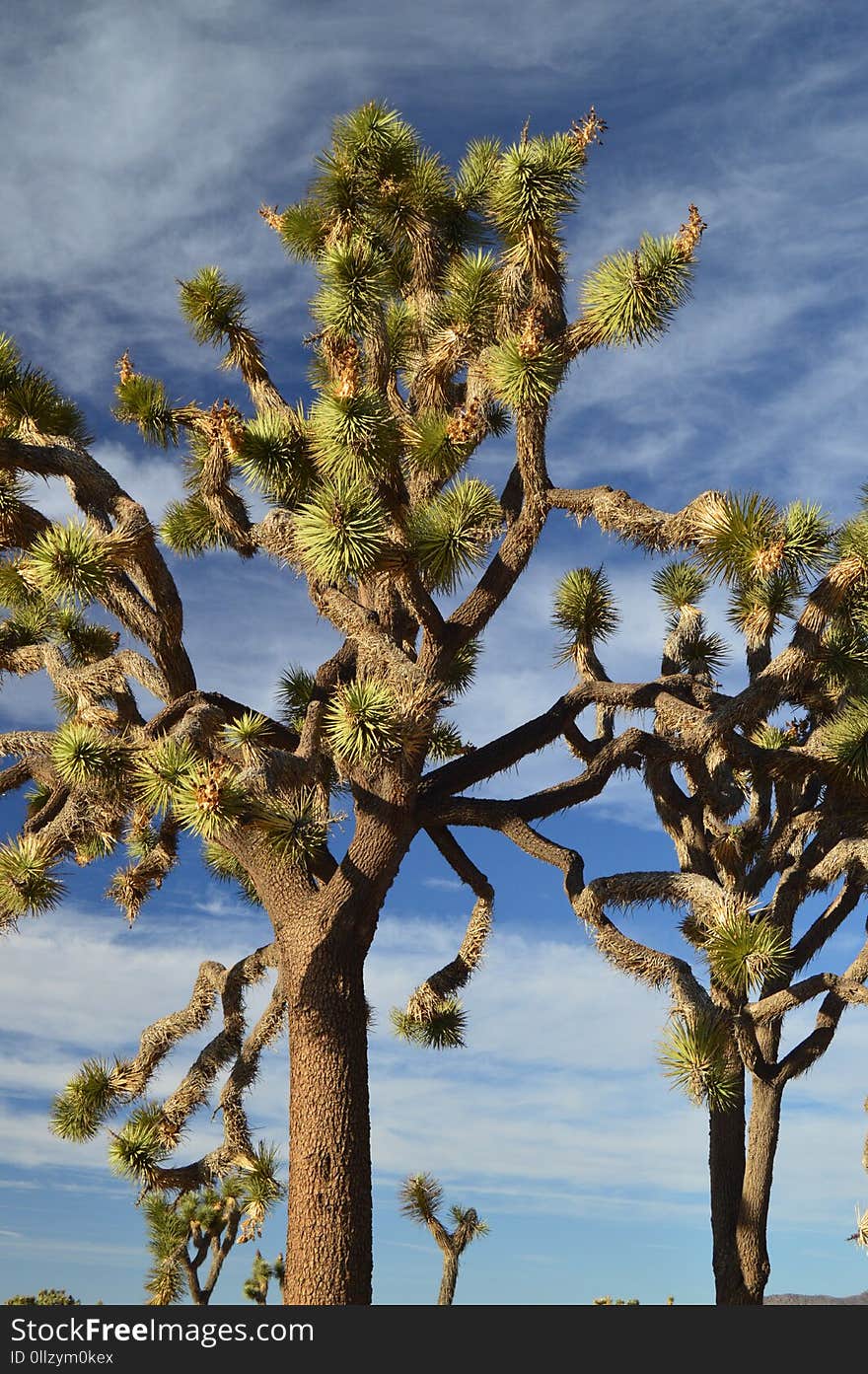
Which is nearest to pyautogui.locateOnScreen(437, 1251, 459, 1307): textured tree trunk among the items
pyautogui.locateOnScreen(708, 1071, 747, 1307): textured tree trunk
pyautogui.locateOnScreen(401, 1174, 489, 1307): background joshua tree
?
pyautogui.locateOnScreen(401, 1174, 489, 1307): background joshua tree

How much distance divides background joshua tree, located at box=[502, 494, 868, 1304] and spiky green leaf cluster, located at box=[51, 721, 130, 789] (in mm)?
2848

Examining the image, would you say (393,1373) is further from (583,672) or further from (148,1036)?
(583,672)

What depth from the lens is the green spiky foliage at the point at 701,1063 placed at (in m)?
7.40

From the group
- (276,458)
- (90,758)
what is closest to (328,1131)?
(90,758)

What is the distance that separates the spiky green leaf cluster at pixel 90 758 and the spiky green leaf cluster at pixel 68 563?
3.23 ft

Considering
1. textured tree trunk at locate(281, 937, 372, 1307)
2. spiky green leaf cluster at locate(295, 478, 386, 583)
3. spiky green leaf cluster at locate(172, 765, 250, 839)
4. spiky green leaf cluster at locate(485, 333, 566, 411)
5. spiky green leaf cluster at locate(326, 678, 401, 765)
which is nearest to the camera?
spiky green leaf cluster at locate(172, 765, 250, 839)

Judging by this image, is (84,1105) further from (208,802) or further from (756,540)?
(756,540)

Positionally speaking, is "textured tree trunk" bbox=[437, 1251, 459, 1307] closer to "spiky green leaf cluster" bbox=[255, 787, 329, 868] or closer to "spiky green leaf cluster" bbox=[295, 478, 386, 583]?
"spiky green leaf cluster" bbox=[255, 787, 329, 868]

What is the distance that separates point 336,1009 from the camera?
850cm

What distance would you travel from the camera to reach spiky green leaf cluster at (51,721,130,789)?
8.05 m

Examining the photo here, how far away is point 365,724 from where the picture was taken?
7.59 meters

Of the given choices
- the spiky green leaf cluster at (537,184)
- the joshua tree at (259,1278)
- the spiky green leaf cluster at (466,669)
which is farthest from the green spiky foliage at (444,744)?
the joshua tree at (259,1278)

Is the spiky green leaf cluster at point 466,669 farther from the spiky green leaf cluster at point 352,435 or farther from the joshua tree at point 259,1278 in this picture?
the joshua tree at point 259,1278

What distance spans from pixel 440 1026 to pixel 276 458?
512cm
